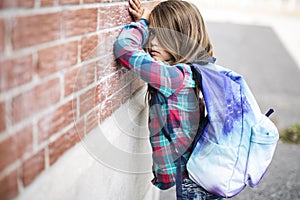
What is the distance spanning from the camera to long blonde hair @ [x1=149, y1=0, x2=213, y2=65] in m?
2.32

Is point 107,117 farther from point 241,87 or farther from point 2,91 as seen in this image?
point 2,91

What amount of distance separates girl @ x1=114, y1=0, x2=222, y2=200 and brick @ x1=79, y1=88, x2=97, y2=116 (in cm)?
35

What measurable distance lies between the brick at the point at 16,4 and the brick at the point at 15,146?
0.34 m

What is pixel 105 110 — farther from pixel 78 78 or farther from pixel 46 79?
pixel 46 79

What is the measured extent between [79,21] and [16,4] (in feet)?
1.44

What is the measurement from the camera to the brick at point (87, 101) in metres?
1.69

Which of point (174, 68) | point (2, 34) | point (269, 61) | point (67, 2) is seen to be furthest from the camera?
point (269, 61)

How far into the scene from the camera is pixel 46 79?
1.35m

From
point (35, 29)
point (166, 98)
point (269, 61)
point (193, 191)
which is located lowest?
point (269, 61)

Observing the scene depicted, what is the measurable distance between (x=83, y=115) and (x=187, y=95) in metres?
0.70

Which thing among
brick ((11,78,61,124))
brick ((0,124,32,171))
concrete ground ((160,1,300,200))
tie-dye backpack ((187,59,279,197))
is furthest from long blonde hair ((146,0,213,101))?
concrete ground ((160,1,300,200))

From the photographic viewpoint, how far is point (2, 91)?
1111 millimetres

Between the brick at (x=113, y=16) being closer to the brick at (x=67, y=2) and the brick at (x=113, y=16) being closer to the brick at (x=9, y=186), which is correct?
the brick at (x=67, y=2)

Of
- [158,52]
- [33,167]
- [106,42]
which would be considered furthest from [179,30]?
[33,167]
